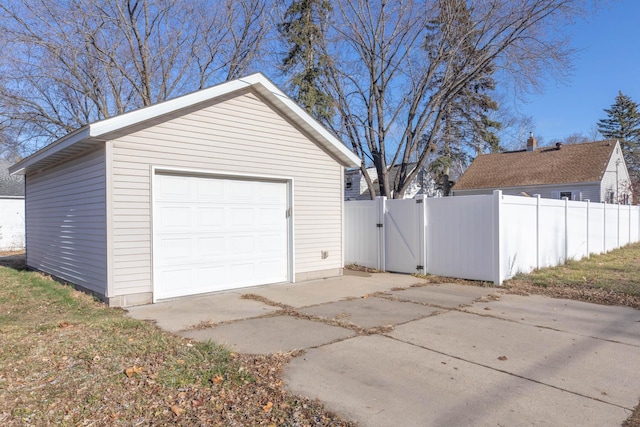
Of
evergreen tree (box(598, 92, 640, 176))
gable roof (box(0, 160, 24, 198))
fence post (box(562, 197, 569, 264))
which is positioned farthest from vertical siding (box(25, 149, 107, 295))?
evergreen tree (box(598, 92, 640, 176))

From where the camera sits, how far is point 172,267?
7461mm

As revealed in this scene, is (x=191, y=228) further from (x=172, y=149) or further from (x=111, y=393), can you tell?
(x=111, y=393)

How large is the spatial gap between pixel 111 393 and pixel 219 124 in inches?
218

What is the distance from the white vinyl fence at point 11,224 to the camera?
1792 centimetres

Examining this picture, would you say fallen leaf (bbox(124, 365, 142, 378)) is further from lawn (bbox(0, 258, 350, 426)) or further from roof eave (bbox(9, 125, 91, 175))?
roof eave (bbox(9, 125, 91, 175))

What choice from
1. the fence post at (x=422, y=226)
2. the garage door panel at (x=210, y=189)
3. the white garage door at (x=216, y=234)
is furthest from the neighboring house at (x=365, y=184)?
the garage door panel at (x=210, y=189)

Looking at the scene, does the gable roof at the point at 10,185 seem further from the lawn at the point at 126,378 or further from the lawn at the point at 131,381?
the lawn at the point at 131,381

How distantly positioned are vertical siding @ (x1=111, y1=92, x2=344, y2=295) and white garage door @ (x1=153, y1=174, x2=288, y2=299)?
0.26 m

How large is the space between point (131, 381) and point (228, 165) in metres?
5.02

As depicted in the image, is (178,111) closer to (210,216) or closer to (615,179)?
(210,216)

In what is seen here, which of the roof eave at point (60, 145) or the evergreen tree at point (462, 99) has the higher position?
the evergreen tree at point (462, 99)

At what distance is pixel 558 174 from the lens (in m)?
25.5

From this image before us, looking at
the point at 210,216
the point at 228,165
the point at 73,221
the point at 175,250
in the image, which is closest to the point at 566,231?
the point at 228,165

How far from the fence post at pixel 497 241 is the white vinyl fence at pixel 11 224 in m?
18.9
